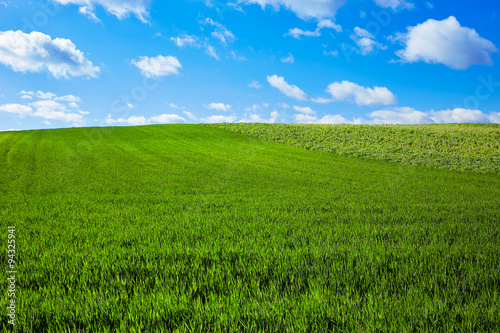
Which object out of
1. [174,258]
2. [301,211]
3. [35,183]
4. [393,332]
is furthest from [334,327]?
[35,183]

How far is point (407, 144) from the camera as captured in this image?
45.6 metres

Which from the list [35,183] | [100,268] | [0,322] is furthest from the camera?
[35,183]

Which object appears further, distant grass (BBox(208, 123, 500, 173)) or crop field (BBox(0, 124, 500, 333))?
distant grass (BBox(208, 123, 500, 173))

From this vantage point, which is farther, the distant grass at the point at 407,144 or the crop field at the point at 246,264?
the distant grass at the point at 407,144

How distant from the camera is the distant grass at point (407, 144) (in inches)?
1316

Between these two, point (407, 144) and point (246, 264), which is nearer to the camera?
point (246, 264)

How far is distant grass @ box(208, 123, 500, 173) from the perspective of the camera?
3342cm

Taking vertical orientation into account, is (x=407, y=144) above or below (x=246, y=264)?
above

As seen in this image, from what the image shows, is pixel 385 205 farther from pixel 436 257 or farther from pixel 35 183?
pixel 35 183

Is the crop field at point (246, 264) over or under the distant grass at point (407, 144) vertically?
under

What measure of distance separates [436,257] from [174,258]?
205 inches

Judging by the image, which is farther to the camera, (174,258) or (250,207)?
(250,207)

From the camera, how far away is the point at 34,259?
5125mm

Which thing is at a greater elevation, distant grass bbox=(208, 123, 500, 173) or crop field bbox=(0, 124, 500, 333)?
distant grass bbox=(208, 123, 500, 173)
